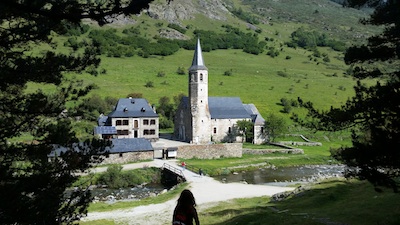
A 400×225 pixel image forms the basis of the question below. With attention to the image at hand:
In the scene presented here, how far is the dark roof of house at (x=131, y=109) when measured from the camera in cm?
5934

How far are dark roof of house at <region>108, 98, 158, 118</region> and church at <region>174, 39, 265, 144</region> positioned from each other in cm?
543

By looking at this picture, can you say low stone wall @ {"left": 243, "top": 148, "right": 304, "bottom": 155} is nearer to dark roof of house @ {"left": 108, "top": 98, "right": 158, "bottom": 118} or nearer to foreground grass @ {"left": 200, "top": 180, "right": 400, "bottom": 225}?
dark roof of house @ {"left": 108, "top": 98, "right": 158, "bottom": 118}

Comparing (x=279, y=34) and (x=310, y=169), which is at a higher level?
(x=279, y=34)

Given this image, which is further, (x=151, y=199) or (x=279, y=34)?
(x=279, y=34)

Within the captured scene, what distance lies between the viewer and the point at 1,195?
946 centimetres

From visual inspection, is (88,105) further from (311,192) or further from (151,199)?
(311,192)

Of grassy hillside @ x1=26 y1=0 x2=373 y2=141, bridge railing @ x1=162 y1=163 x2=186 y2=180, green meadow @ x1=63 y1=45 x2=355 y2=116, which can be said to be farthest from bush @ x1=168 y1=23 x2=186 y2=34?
bridge railing @ x1=162 y1=163 x2=186 y2=180

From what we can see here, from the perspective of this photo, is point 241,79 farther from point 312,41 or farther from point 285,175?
point 312,41

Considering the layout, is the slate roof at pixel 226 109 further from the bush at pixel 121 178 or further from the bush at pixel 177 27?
the bush at pixel 177 27

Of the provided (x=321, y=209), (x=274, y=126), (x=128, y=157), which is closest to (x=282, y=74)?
(x=274, y=126)

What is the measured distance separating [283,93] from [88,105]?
42.7 metres

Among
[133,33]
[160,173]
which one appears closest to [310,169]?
[160,173]

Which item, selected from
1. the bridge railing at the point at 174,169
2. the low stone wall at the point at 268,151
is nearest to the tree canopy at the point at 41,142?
the bridge railing at the point at 174,169

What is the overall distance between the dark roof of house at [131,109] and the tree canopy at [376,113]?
46.3m
